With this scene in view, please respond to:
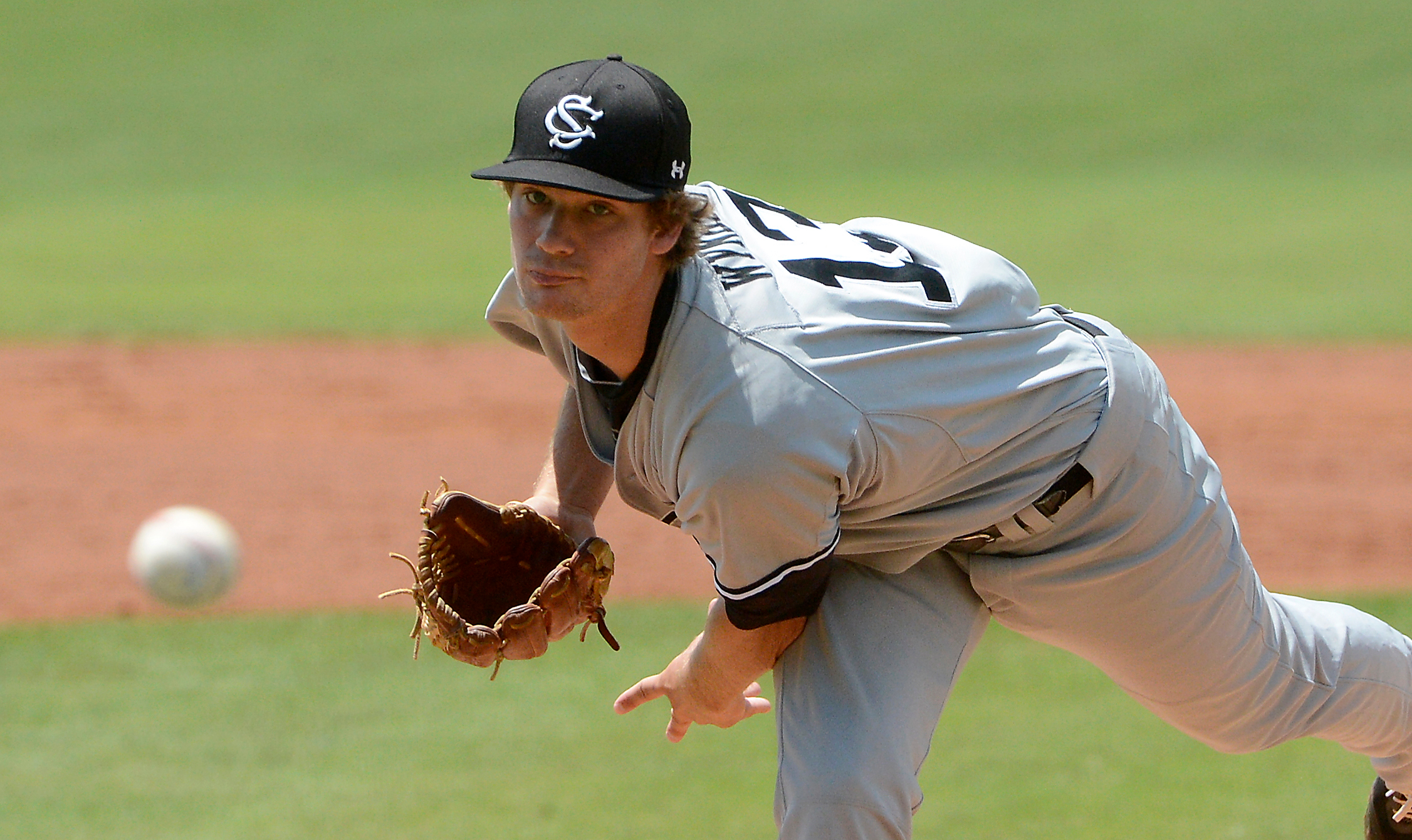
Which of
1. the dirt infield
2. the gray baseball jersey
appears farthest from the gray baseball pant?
the dirt infield

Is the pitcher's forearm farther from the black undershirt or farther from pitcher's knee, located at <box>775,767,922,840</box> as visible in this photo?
the black undershirt

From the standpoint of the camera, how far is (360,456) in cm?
843

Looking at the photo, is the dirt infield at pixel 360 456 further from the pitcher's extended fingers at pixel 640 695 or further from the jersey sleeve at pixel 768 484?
the jersey sleeve at pixel 768 484

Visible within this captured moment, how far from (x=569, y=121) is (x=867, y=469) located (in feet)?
2.43

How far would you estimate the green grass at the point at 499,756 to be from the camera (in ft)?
13.3

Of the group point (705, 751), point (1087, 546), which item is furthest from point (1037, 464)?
point (705, 751)

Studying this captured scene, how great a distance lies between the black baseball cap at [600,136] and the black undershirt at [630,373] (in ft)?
0.57

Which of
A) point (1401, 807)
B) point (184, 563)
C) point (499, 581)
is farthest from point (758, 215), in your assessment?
point (184, 563)

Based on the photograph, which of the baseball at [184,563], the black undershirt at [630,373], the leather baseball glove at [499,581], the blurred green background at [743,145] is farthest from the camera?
the blurred green background at [743,145]

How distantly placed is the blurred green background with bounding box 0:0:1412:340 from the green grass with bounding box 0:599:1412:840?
6.63 meters

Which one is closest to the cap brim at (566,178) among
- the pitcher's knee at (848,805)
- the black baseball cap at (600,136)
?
the black baseball cap at (600,136)

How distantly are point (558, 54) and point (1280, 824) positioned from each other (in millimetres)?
19686

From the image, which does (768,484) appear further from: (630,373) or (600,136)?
(600,136)

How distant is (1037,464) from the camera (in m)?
2.86
